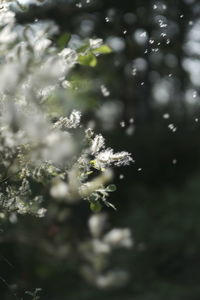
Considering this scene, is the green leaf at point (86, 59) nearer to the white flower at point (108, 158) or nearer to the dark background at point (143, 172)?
the white flower at point (108, 158)

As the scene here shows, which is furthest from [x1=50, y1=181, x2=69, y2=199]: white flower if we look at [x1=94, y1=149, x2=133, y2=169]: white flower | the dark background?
the dark background

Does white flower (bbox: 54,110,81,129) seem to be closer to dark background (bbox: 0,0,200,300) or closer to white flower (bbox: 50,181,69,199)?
white flower (bbox: 50,181,69,199)

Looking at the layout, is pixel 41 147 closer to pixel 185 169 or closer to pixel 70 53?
pixel 70 53

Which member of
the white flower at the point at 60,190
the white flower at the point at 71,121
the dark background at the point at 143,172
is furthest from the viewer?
the dark background at the point at 143,172

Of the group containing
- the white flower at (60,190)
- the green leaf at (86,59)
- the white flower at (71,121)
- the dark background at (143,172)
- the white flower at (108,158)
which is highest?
the dark background at (143,172)

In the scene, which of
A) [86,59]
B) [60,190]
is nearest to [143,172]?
[60,190]

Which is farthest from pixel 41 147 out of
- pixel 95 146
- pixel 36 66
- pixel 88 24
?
pixel 88 24

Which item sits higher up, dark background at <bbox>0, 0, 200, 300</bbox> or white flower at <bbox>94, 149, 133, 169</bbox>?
dark background at <bbox>0, 0, 200, 300</bbox>

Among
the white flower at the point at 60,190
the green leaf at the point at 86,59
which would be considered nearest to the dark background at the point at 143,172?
the white flower at the point at 60,190

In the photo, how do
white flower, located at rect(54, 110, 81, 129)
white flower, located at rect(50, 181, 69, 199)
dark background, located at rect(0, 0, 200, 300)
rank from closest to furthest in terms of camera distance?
1. white flower, located at rect(54, 110, 81, 129)
2. white flower, located at rect(50, 181, 69, 199)
3. dark background, located at rect(0, 0, 200, 300)

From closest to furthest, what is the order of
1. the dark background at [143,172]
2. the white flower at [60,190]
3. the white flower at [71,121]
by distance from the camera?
1. the white flower at [71,121]
2. the white flower at [60,190]
3. the dark background at [143,172]

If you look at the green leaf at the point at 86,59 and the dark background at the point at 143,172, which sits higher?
the dark background at the point at 143,172

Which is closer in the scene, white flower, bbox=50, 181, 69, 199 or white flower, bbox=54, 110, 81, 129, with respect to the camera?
white flower, bbox=54, 110, 81, 129
